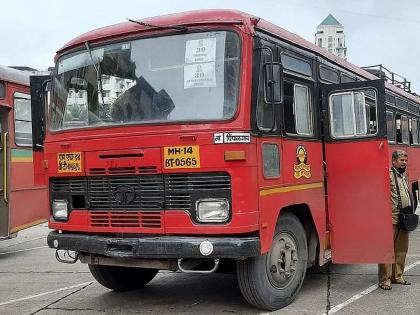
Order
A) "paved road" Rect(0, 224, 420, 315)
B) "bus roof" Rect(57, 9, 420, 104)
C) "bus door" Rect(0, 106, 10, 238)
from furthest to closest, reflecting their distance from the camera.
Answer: "bus door" Rect(0, 106, 10, 238)
"paved road" Rect(0, 224, 420, 315)
"bus roof" Rect(57, 9, 420, 104)

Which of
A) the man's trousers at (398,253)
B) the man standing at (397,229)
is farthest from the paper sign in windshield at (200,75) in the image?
the man's trousers at (398,253)

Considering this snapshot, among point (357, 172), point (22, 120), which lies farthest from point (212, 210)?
point (22, 120)

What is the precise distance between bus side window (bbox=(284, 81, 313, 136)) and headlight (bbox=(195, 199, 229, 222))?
4.18 feet

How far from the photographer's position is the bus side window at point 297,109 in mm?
5973

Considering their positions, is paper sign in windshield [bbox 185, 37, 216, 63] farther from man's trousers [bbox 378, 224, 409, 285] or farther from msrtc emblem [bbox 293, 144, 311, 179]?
man's trousers [bbox 378, 224, 409, 285]

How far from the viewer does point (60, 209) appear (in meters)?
5.95

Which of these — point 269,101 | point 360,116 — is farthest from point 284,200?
point 360,116

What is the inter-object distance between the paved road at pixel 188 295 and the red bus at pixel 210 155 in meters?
0.36

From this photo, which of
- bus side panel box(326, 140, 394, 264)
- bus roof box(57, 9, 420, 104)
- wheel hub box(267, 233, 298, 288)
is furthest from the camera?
bus side panel box(326, 140, 394, 264)

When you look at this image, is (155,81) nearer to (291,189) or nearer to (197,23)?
(197,23)

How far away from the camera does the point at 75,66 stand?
6051 millimetres

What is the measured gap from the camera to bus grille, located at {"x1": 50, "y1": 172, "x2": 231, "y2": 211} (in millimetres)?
5087

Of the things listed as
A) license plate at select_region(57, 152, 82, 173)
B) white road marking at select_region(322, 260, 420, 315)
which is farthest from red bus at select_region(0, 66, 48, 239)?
white road marking at select_region(322, 260, 420, 315)

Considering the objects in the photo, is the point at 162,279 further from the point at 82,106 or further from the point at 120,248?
the point at 82,106
